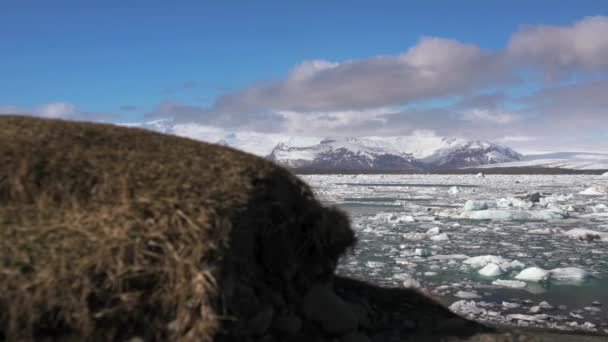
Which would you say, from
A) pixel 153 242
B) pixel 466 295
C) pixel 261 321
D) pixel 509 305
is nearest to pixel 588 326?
pixel 509 305

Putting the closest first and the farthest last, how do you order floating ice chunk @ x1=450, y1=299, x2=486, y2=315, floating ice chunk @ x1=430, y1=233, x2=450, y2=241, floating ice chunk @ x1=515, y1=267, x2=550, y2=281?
1. floating ice chunk @ x1=450, y1=299, x2=486, y2=315
2. floating ice chunk @ x1=515, y1=267, x2=550, y2=281
3. floating ice chunk @ x1=430, y1=233, x2=450, y2=241

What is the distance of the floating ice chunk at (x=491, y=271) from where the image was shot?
12852 millimetres

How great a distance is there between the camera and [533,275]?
12453 millimetres

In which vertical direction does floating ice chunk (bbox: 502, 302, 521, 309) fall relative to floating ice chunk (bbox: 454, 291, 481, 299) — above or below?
below

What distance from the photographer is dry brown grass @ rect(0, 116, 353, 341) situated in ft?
11.3

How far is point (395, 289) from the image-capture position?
23.2 feet

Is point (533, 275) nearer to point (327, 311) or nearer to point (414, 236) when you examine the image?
point (414, 236)

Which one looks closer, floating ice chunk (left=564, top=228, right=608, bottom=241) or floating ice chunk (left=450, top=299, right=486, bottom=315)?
floating ice chunk (left=450, top=299, right=486, bottom=315)

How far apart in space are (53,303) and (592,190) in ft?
161

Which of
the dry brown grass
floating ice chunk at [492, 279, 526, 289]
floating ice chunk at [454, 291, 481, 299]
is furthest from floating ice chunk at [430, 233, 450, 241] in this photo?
the dry brown grass

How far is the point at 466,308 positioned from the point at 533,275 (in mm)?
3343

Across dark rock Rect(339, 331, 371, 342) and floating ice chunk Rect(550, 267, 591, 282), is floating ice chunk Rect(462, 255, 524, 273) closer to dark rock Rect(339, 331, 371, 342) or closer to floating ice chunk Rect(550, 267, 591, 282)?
floating ice chunk Rect(550, 267, 591, 282)

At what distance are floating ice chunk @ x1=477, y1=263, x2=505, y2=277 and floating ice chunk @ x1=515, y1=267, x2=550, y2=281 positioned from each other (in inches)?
18.6

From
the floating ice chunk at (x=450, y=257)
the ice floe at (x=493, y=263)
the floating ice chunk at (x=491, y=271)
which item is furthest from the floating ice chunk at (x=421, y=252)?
the floating ice chunk at (x=491, y=271)
